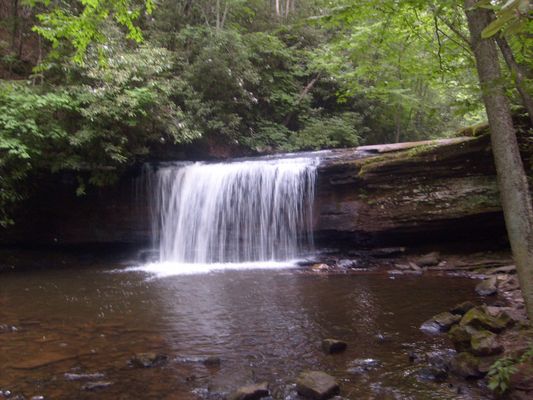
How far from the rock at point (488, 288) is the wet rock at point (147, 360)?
17.7 feet

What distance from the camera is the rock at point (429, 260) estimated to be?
33.4ft

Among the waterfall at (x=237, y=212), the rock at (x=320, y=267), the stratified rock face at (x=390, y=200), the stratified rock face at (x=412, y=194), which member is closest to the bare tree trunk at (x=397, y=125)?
the stratified rock face at (x=390, y=200)

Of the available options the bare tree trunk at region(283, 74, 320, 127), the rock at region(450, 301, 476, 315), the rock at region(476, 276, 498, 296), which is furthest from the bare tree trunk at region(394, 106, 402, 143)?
the rock at region(450, 301, 476, 315)

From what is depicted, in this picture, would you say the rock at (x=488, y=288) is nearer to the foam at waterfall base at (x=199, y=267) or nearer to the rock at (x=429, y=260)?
the rock at (x=429, y=260)

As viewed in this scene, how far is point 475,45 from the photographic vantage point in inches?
163

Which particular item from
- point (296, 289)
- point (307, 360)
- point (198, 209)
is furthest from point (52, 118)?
point (307, 360)

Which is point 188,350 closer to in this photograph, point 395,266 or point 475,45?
point 475,45

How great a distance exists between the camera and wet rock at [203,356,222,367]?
4785 millimetres

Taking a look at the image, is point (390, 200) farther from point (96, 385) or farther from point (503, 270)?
point (96, 385)

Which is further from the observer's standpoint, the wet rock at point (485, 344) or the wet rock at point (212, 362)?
the wet rock at point (212, 362)

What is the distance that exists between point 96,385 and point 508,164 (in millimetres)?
4399

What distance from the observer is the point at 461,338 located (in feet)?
15.3

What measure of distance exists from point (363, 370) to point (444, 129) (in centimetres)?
2227

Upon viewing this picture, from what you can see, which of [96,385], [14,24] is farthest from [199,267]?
[14,24]
